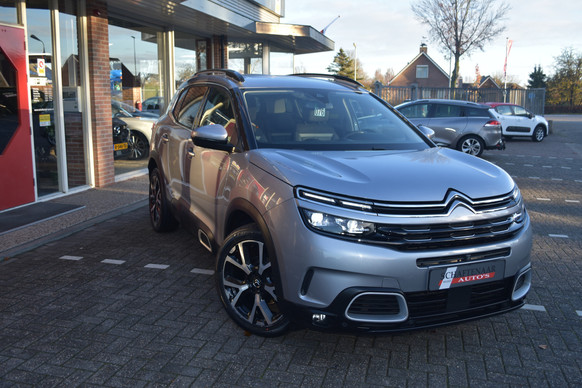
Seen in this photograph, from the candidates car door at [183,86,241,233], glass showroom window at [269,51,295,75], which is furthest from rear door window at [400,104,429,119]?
car door at [183,86,241,233]

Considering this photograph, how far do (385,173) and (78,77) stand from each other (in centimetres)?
737

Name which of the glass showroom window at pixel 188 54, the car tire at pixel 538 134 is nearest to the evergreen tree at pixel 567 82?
the car tire at pixel 538 134

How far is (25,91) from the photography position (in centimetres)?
786

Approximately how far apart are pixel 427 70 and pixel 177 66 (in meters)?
65.4

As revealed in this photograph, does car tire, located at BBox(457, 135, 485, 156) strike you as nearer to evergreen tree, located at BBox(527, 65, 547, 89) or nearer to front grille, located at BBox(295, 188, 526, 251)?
front grille, located at BBox(295, 188, 526, 251)

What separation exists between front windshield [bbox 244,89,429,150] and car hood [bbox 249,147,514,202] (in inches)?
9.6

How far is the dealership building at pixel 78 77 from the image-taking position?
7723 millimetres

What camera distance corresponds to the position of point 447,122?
53.1 feet

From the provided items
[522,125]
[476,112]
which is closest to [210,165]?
[476,112]

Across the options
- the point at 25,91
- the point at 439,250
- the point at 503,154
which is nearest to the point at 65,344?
the point at 439,250

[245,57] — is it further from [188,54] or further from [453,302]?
[453,302]

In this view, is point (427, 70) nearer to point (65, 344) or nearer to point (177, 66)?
point (177, 66)

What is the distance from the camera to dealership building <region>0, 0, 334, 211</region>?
772 centimetres

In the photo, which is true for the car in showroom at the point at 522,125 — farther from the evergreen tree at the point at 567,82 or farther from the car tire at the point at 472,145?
the evergreen tree at the point at 567,82
